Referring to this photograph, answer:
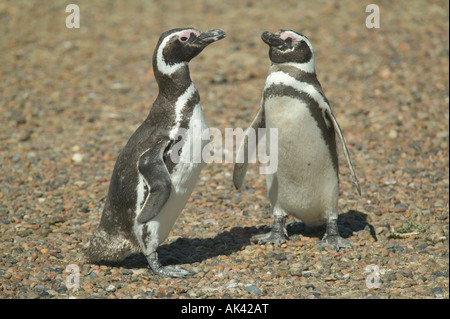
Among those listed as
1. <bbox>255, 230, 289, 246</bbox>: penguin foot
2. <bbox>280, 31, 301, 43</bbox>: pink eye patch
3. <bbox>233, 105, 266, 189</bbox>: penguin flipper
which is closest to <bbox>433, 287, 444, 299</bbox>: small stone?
<bbox>255, 230, 289, 246</bbox>: penguin foot

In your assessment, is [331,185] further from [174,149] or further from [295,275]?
[174,149]

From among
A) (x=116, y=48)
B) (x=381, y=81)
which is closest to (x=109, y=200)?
(x=381, y=81)

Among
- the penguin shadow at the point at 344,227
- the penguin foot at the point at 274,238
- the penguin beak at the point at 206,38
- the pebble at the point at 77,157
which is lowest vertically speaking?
the pebble at the point at 77,157

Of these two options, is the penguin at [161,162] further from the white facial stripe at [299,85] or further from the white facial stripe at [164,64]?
the white facial stripe at [299,85]

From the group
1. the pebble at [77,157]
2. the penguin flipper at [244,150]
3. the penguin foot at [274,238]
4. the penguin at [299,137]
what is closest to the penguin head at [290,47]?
the penguin at [299,137]

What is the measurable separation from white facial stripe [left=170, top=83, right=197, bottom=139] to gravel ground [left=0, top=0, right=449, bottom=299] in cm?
109

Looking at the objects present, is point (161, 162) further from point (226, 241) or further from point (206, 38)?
point (226, 241)

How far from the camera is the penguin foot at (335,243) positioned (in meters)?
5.51

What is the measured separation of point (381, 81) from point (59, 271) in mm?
5985

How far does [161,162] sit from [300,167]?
1.23m

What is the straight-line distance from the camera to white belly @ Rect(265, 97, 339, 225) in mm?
5246

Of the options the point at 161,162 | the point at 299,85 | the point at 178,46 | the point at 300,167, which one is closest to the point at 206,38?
the point at 178,46

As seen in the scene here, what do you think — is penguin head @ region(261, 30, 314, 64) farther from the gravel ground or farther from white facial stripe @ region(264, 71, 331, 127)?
the gravel ground

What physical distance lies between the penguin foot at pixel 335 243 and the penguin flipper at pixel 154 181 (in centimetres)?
154
